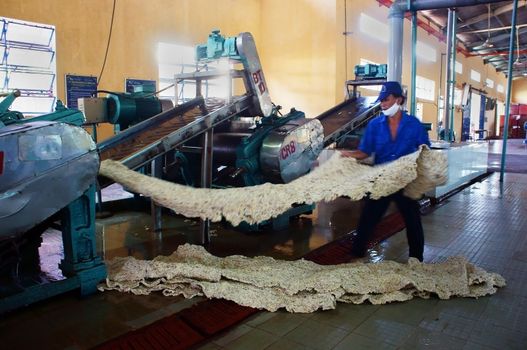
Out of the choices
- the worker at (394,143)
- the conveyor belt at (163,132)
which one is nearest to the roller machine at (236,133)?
the conveyor belt at (163,132)

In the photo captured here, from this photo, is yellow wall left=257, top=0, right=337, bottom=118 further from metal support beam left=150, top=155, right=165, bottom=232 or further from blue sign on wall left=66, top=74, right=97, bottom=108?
metal support beam left=150, top=155, right=165, bottom=232

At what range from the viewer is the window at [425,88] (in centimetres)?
1709

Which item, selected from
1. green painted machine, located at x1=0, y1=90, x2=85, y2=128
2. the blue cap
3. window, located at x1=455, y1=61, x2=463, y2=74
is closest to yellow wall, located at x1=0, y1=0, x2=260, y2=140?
green painted machine, located at x1=0, y1=90, x2=85, y2=128

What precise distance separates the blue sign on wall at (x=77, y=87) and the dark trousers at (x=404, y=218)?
245 inches

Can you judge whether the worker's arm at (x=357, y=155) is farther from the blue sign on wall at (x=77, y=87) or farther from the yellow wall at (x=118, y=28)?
the yellow wall at (x=118, y=28)

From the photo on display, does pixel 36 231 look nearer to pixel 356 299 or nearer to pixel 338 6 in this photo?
pixel 356 299

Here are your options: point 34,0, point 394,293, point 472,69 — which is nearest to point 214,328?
point 394,293

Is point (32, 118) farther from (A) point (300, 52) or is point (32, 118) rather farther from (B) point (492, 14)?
(B) point (492, 14)

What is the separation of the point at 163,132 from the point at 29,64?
4974mm

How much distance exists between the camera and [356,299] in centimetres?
295

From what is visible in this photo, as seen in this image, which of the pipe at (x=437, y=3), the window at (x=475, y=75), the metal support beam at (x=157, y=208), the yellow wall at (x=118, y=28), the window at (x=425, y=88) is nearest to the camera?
the metal support beam at (x=157, y=208)

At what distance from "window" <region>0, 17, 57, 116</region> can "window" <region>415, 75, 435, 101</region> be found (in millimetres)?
13571

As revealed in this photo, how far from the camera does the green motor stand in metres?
4.81

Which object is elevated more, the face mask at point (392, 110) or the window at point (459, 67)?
the window at point (459, 67)
